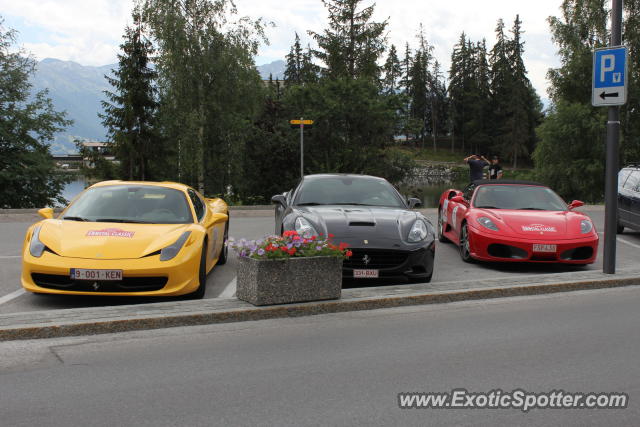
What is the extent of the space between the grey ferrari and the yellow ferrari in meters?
1.32

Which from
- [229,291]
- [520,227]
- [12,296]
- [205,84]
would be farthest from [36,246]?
[205,84]

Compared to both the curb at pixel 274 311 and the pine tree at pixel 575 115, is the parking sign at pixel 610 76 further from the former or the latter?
the pine tree at pixel 575 115

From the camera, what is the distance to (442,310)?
22.1ft

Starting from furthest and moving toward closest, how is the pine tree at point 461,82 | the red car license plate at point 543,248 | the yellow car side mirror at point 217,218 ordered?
the pine tree at point 461,82, the red car license plate at point 543,248, the yellow car side mirror at point 217,218

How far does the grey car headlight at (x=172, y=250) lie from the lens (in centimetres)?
664

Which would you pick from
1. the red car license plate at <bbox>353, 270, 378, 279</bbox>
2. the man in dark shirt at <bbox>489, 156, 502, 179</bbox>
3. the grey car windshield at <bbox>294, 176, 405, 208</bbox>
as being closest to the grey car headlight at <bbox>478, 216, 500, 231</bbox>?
the grey car windshield at <bbox>294, 176, 405, 208</bbox>

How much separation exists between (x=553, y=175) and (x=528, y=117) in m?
43.0

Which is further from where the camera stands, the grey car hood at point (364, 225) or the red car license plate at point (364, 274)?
the grey car hood at point (364, 225)

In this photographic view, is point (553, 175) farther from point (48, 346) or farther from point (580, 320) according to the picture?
point (48, 346)

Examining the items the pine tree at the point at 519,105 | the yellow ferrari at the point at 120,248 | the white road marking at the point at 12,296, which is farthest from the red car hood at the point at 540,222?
the pine tree at the point at 519,105

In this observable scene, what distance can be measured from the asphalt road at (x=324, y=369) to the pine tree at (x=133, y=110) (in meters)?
34.9

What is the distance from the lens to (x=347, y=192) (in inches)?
370

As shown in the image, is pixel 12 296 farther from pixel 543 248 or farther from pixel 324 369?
pixel 543 248

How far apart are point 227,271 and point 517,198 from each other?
497cm
